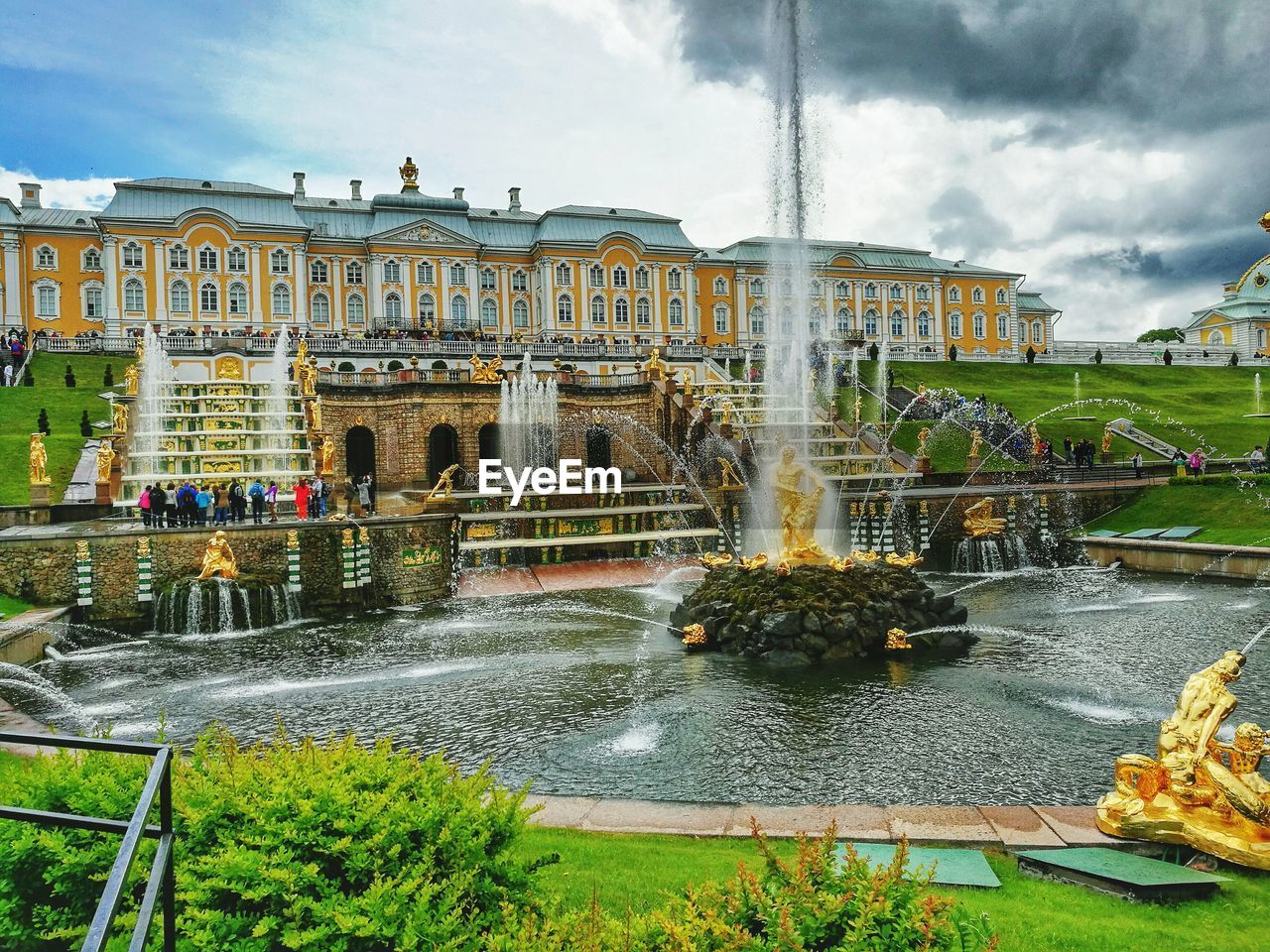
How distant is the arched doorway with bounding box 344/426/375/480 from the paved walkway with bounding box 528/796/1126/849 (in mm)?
36024

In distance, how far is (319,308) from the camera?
2557 inches

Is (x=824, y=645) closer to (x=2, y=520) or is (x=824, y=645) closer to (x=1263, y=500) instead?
(x=1263, y=500)

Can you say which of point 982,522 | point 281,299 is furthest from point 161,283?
point 982,522

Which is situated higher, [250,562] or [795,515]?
[795,515]

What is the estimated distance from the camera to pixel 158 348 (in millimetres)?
45562

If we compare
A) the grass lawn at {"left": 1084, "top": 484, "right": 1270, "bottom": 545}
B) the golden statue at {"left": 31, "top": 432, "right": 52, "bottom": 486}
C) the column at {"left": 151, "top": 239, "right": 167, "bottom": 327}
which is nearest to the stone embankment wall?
the golden statue at {"left": 31, "top": 432, "right": 52, "bottom": 486}

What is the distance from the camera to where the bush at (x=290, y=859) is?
13.0ft

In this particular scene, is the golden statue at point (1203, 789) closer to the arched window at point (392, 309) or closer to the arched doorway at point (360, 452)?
the arched doorway at point (360, 452)

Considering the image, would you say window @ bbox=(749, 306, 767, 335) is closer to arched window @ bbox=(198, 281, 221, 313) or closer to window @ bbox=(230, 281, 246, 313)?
window @ bbox=(230, 281, 246, 313)

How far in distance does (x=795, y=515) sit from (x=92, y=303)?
63.5 meters

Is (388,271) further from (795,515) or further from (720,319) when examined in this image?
(795,515)

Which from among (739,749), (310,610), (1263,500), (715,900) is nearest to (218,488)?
(310,610)

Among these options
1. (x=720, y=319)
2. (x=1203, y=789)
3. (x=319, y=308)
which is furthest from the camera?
(x=720, y=319)

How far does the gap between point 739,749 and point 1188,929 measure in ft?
18.5
